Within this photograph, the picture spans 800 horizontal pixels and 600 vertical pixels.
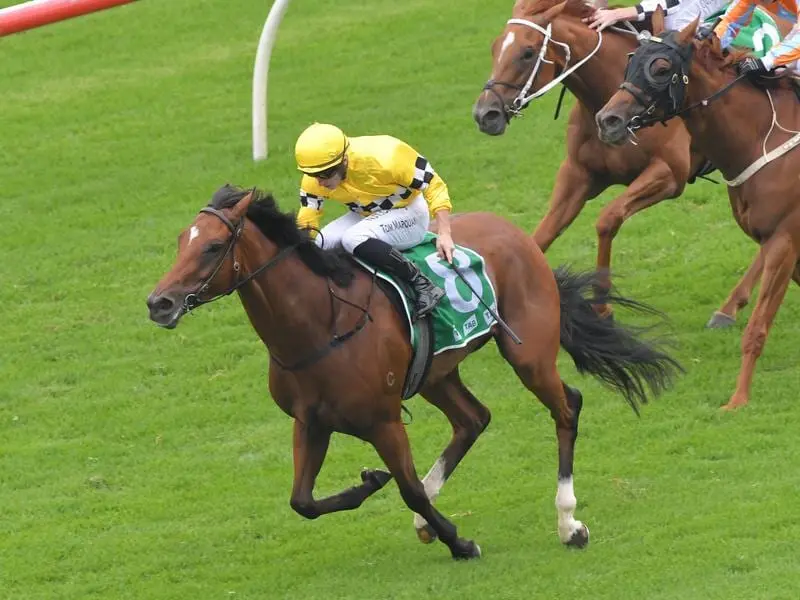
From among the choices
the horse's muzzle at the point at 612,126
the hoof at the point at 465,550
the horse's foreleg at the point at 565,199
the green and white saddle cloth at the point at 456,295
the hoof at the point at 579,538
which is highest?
the green and white saddle cloth at the point at 456,295

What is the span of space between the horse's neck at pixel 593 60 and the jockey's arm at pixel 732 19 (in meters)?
0.54

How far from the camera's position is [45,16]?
9.75 m

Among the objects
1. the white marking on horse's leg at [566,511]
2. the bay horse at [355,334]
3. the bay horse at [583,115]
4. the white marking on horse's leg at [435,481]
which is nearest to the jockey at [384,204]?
the bay horse at [355,334]

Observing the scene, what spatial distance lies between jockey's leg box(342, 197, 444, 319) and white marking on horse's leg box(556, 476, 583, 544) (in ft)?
3.50

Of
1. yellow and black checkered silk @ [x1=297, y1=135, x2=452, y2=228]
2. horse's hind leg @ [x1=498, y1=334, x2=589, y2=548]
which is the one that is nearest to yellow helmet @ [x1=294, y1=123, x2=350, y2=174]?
yellow and black checkered silk @ [x1=297, y1=135, x2=452, y2=228]

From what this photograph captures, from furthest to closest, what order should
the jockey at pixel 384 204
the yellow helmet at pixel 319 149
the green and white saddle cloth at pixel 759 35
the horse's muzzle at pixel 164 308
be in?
the green and white saddle cloth at pixel 759 35 → the jockey at pixel 384 204 → the yellow helmet at pixel 319 149 → the horse's muzzle at pixel 164 308

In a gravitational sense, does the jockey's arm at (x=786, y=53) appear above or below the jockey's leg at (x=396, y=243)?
below

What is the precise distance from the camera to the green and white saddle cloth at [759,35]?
9727 mm

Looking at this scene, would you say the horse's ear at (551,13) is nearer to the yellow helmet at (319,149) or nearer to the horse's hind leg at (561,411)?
the horse's hind leg at (561,411)

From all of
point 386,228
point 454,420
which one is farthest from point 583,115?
point 386,228

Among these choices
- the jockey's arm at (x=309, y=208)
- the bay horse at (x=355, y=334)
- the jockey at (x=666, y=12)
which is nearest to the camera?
the bay horse at (x=355, y=334)

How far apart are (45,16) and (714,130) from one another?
3926 millimetres

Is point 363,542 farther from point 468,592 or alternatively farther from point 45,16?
point 45,16

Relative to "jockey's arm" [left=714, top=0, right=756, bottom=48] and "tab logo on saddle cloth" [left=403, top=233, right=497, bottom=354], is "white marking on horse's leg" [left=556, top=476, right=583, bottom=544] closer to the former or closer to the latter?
"tab logo on saddle cloth" [left=403, top=233, right=497, bottom=354]
